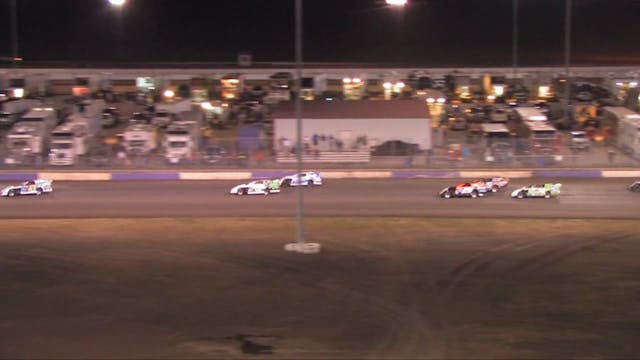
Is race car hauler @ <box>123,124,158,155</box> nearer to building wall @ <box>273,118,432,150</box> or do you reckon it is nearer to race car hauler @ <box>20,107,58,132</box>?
race car hauler @ <box>20,107,58,132</box>

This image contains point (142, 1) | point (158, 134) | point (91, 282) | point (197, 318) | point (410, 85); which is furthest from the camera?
point (142, 1)

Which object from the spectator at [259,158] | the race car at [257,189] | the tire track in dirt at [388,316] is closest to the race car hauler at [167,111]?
the spectator at [259,158]

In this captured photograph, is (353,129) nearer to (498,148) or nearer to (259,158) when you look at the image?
(259,158)

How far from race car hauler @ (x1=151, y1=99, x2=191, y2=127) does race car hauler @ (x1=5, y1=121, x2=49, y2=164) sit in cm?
471

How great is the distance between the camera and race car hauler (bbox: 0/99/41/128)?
36134 millimetres

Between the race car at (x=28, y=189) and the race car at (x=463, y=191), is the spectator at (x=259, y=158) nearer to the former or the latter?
the race car at (x=28, y=189)

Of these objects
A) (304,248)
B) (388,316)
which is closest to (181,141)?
(304,248)

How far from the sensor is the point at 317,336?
13.4m

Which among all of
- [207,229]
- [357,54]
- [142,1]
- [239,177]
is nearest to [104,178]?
[239,177]

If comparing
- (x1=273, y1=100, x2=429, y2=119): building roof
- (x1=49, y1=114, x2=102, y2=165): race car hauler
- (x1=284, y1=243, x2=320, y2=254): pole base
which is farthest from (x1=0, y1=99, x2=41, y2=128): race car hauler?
(x1=284, y1=243, x2=320, y2=254): pole base

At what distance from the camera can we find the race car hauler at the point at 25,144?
31.4m

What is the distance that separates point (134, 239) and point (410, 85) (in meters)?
25.1

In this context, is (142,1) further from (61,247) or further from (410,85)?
(61,247)

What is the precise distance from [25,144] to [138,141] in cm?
422
